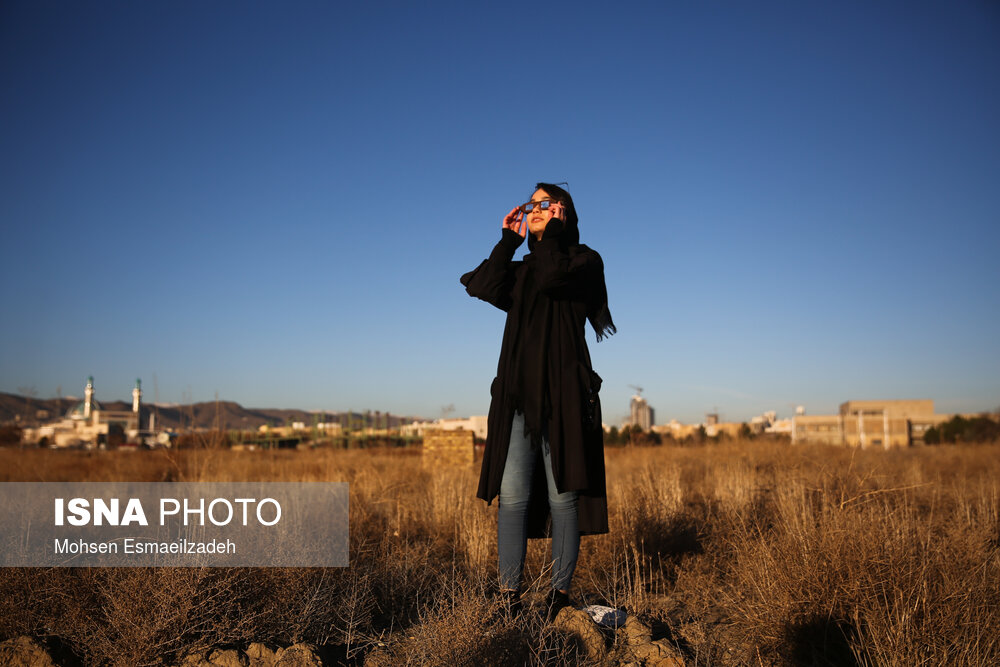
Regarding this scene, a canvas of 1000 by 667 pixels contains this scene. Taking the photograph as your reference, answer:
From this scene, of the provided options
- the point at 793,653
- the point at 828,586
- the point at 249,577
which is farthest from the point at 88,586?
the point at 828,586

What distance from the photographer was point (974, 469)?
11.3 m

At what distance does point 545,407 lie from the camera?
2443mm

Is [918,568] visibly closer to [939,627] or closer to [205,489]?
[939,627]

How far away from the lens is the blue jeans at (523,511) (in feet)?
7.98

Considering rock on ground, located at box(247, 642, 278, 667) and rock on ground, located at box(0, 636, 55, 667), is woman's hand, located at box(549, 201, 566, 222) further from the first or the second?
rock on ground, located at box(0, 636, 55, 667)

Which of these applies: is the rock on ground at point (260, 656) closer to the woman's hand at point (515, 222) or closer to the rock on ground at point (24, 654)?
the rock on ground at point (24, 654)

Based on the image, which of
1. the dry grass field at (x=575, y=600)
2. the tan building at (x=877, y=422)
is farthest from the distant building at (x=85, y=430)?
the tan building at (x=877, y=422)

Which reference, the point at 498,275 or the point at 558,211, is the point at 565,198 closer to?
the point at 558,211

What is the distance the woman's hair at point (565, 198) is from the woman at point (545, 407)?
6 cm

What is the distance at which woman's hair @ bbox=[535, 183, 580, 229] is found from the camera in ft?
8.79

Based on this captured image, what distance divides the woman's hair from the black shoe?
4.55 ft

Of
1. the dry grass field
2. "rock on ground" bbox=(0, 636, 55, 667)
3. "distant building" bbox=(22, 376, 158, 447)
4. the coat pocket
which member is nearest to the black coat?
the coat pocket

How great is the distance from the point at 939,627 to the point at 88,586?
2.80 meters

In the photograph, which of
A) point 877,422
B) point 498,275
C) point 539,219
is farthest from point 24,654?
point 877,422
